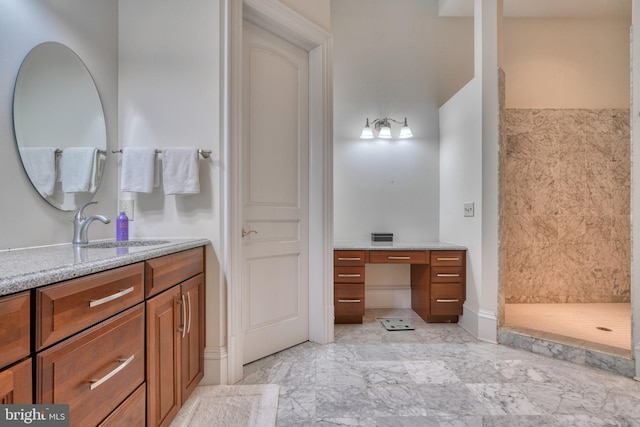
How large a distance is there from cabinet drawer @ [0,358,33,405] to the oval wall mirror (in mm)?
1087

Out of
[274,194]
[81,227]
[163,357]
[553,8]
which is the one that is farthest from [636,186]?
[81,227]

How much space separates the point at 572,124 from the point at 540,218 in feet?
3.64

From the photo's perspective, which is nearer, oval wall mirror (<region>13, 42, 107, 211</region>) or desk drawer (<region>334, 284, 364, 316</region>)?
oval wall mirror (<region>13, 42, 107, 211</region>)

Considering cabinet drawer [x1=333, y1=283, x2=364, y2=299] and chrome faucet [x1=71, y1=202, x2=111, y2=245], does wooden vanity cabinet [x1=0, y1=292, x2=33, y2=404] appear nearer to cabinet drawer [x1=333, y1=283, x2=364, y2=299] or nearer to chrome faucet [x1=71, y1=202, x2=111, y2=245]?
chrome faucet [x1=71, y1=202, x2=111, y2=245]

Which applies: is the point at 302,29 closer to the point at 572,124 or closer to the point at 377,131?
the point at 377,131

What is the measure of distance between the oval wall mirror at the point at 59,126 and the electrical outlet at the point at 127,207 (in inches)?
7.5

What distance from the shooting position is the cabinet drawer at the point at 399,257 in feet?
10.4

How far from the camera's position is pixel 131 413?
1.24m

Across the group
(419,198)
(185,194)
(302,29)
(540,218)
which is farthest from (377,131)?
(185,194)

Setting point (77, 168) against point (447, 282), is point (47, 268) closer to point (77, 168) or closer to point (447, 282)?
point (77, 168)

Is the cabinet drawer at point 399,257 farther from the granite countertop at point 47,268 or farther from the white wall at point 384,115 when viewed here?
the granite countertop at point 47,268

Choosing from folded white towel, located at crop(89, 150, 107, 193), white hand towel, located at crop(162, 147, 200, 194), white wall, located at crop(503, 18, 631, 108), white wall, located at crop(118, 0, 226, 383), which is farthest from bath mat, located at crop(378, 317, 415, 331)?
white wall, located at crop(503, 18, 631, 108)

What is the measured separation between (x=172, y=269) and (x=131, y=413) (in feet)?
1.97

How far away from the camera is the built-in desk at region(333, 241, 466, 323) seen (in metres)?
3.14
